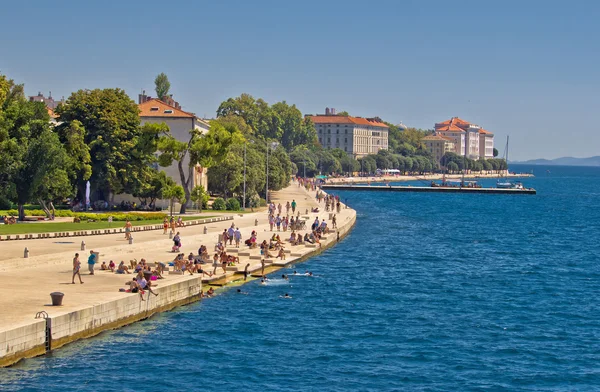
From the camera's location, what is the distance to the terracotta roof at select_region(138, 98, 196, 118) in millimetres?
87000

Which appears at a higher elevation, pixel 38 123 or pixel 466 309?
pixel 38 123

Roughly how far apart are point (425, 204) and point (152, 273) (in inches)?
4526

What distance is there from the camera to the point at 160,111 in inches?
3489

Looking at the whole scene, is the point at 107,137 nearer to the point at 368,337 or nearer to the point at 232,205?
the point at 232,205

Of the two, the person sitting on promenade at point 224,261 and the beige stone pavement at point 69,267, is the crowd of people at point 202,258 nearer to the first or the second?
the person sitting on promenade at point 224,261

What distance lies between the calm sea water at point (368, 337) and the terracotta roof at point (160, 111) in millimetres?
30212

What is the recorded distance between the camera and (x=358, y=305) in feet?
141

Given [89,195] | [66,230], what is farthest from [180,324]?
[89,195]

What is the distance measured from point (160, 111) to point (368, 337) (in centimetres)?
5689

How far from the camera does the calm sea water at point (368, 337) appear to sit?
96.1 ft

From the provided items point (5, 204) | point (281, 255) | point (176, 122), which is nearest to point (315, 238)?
point (281, 255)

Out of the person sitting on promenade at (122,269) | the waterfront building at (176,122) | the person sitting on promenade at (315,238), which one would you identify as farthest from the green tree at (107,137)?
the person sitting on promenade at (122,269)

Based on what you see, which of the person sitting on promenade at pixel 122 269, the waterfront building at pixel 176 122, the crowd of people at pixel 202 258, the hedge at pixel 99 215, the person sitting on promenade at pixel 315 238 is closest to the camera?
the crowd of people at pixel 202 258

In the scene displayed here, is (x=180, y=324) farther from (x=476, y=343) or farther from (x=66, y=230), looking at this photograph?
(x=66, y=230)
